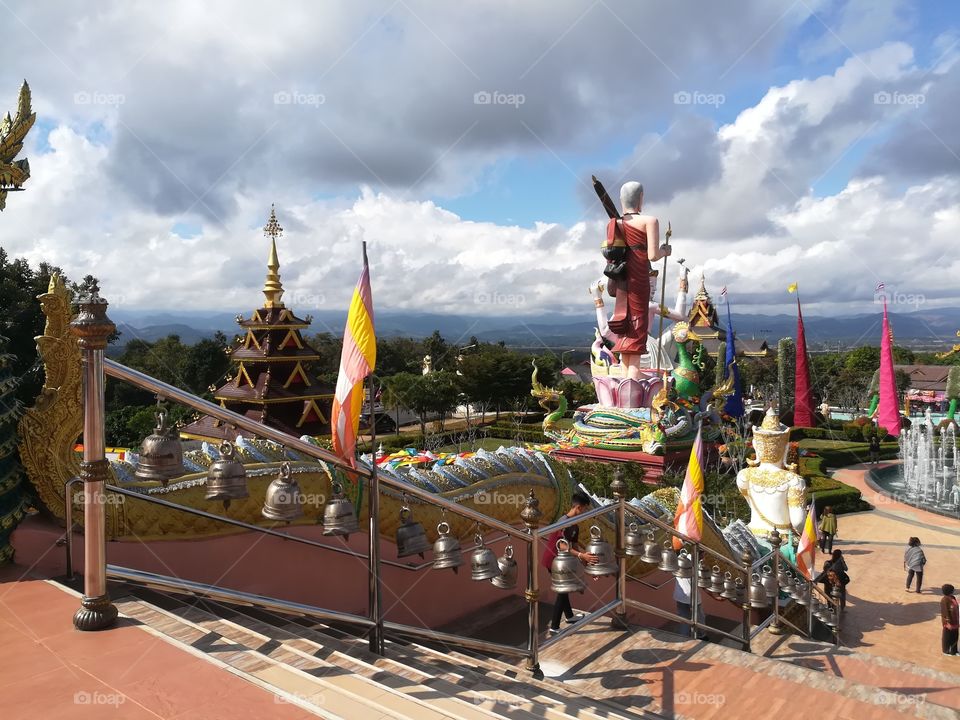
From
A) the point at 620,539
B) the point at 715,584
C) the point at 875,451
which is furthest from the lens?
the point at 875,451

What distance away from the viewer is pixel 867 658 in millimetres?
7637

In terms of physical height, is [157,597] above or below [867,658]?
above

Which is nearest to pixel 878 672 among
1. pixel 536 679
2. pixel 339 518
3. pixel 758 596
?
pixel 758 596

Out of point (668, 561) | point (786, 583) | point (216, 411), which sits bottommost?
point (786, 583)

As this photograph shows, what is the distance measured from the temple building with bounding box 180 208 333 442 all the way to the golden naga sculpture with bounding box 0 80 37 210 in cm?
1149

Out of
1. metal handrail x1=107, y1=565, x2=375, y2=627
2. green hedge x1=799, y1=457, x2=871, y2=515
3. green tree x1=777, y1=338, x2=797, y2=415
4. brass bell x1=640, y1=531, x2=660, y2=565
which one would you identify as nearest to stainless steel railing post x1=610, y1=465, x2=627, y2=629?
brass bell x1=640, y1=531, x2=660, y2=565

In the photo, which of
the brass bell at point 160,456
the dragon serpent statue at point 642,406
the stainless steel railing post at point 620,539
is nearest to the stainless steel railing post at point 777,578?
the stainless steel railing post at point 620,539

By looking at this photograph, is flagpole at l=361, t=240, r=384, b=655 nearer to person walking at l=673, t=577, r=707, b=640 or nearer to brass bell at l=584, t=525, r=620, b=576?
brass bell at l=584, t=525, r=620, b=576

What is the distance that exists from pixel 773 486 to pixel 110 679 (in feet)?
33.5

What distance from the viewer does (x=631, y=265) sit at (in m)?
22.1

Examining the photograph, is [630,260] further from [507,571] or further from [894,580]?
[507,571]

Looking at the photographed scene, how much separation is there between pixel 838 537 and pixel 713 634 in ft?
34.4

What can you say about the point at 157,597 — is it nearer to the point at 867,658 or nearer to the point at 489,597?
the point at 489,597

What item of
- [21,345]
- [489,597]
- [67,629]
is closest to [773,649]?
[489,597]
